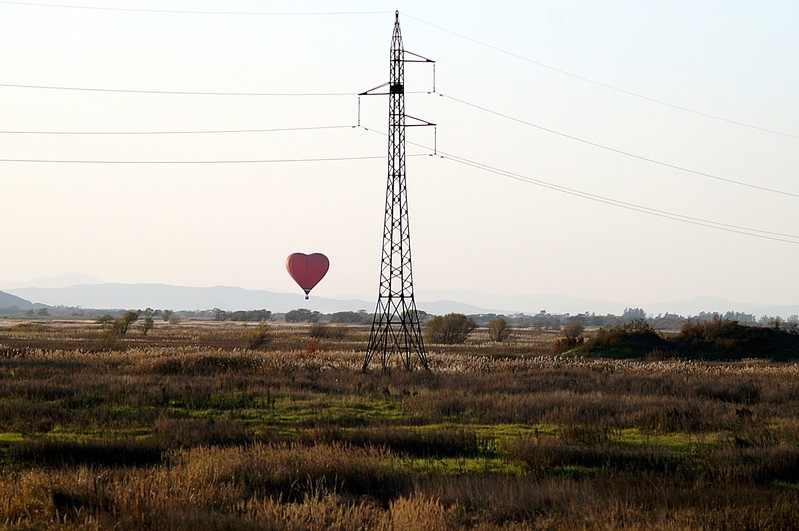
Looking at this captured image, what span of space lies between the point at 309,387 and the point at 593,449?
18.3 meters

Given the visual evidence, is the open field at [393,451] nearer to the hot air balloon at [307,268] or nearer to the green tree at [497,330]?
the hot air balloon at [307,268]

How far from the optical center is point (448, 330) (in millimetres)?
107375

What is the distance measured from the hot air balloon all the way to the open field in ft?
108

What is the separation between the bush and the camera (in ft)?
351

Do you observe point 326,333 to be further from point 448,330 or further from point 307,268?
point 307,268

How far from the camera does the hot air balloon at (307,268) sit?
77312 millimetres

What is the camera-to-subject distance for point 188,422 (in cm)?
2608

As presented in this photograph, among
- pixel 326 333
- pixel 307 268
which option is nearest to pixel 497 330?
pixel 326 333

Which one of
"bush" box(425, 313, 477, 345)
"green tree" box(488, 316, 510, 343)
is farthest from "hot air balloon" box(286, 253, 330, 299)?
"green tree" box(488, 316, 510, 343)

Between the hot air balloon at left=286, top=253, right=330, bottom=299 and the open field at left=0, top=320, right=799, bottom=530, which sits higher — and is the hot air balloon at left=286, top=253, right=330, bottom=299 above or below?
above

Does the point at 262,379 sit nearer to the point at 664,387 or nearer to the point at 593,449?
the point at 664,387

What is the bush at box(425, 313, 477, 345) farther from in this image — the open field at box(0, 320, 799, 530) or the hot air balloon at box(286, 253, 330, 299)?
the open field at box(0, 320, 799, 530)

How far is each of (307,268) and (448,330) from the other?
1302 inches

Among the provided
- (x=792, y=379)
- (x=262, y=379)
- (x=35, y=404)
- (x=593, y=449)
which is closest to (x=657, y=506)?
(x=593, y=449)
